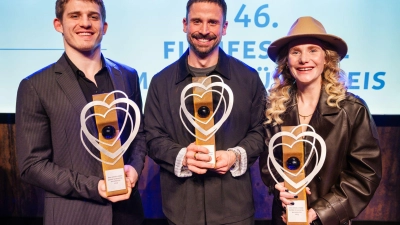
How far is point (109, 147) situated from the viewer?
137 cm

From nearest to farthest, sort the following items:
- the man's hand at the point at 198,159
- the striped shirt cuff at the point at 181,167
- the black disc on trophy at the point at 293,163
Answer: the black disc on trophy at the point at 293,163 → the man's hand at the point at 198,159 → the striped shirt cuff at the point at 181,167

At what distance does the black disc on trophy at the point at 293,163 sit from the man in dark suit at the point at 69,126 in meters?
0.68

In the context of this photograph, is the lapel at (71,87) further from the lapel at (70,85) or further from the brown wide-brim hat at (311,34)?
the brown wide-brim hat at (311,34)

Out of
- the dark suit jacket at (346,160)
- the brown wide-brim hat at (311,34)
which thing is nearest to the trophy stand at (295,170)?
the dark suit jacket at (346,160)

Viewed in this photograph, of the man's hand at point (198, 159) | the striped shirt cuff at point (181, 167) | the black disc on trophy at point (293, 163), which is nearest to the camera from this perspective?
the black disc on trophy at point (293, 163)

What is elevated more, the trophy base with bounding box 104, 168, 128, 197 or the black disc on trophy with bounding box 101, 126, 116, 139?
the black disc on trophy with bounding box 101, 126, 116, 139

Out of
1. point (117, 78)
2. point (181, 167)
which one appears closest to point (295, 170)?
point (181, 167)

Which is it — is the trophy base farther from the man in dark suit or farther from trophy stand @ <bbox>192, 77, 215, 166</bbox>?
trophy stand @ <bbox>192, 77, 215, 166</bbox>

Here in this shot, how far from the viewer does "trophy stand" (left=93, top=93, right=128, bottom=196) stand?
1.34 meters

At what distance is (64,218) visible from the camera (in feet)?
4.85

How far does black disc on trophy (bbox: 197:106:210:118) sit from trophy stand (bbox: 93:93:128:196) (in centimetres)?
37

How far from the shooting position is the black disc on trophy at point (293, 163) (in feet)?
4.35

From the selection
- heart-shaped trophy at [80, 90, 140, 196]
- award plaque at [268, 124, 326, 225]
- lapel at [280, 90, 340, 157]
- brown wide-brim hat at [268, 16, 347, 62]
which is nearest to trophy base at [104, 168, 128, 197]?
heart-shaped trophy at [80, 90, 140, 196]

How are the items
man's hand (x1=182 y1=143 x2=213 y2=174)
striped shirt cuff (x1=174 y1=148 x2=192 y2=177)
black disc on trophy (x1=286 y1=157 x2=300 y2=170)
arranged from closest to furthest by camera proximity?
black disc on trophy (x1=286 y1=157 x2=300 y2=170)
man's hand (x1=182 y1=143 x2=213 y2=174)
striped shirt cuff (x1=174 y1=148 x2=192 y2=177)
